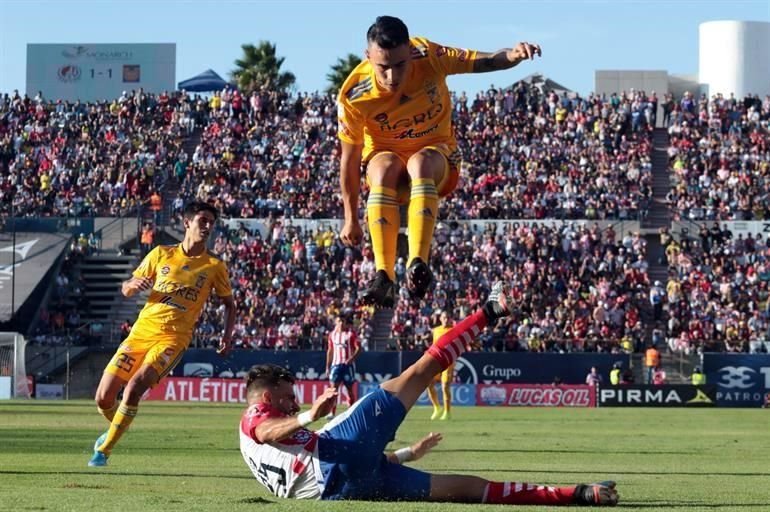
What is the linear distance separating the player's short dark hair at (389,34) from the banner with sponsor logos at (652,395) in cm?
3102

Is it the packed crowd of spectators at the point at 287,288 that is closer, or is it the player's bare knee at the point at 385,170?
the player's bare knee at the point at 385,170

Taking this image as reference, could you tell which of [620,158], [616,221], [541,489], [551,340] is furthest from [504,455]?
[620,158]

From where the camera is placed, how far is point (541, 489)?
32.4 ft

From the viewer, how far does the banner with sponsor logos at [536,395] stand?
1583 inches

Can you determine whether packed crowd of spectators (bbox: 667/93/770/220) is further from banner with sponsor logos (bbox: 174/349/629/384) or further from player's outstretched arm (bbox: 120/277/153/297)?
player's outstretched arm (bbox: 120/277/153/297)

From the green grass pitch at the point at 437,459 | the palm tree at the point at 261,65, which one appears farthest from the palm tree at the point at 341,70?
the green grass pitch at the point at 437,459

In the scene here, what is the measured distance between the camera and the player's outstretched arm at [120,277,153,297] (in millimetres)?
13922

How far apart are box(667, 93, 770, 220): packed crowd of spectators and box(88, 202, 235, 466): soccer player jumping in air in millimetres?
33906

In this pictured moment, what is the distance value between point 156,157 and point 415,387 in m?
42.1

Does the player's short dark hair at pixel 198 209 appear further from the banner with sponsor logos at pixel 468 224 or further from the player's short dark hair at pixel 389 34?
the banner with sponsor logos at pixel 468 224

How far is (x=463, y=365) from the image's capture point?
4100cm

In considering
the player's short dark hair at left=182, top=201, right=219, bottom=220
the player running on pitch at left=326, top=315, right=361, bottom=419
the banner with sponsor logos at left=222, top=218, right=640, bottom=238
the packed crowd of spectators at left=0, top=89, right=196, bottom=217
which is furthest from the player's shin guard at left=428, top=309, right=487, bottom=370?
the packed crowd of spectators at left=0, top=89, right=196, bottom=217

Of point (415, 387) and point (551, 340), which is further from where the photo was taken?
point (551, 340)

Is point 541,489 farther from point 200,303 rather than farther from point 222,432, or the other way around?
point 222,432
